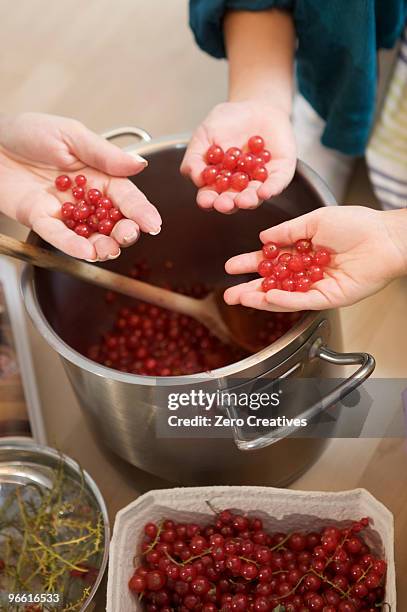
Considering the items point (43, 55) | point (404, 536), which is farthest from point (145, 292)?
point (43, 55)

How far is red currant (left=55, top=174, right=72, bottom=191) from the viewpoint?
33.5 inches

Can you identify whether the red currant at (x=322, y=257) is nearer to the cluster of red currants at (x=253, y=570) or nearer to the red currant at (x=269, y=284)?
the red currant at (x=269, y=284)

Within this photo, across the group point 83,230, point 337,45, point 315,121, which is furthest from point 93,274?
point 315,121

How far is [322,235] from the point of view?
0.76 meters

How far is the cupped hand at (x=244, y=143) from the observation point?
80 centimetres

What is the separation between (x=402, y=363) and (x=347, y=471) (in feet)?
0.56

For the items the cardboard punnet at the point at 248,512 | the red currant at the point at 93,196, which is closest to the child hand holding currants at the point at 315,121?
the red currant at the point at 93,196

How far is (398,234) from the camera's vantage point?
2.55ft

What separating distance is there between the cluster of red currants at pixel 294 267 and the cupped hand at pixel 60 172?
0.39ft

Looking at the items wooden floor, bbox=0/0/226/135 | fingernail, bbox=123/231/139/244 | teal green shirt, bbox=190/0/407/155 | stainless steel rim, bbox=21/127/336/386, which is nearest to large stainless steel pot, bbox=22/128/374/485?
stainless steel rim, bbox=21/127/336/386

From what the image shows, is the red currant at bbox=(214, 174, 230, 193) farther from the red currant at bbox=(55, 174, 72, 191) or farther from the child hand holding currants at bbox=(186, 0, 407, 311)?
the red currant at bbox=(55, 174, 72, 191)

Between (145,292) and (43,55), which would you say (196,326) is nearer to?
(145,292)

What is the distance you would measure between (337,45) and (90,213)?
41 centimetres

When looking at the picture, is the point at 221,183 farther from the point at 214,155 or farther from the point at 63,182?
the point at 63,182
